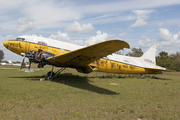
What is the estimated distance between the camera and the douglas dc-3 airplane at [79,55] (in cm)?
847

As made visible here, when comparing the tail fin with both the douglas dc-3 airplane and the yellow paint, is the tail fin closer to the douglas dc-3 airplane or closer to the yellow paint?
the douglas dc-3 airplane

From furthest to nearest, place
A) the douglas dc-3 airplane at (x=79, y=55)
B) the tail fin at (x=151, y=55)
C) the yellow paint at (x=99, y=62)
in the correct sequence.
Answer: the tail fin at (x=151, y=55)
the yellow paint at (x=99, y=62)
the douglas dc-3 airplane at (x=79, y=55)

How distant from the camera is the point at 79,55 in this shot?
9602 mm

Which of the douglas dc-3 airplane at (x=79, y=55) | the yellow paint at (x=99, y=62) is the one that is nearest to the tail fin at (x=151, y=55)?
the douglas dc-3 airplane at (x=79, y=55)

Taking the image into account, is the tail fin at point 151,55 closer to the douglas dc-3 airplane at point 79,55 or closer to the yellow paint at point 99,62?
the douglas dc-3 airplane at point 79,55

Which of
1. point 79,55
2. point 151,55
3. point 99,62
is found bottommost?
point 99,62

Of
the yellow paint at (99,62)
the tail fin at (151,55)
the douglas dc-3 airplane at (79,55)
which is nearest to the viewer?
the douglas dc-3 airplane at (79,55)

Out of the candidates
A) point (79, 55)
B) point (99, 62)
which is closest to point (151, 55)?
point (99, 62)

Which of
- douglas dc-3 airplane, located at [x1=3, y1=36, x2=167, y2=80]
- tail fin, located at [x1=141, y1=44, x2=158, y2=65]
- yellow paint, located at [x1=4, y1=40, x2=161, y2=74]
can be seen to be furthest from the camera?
tail fin, located at [x1=141, y1=44, x2=158, y2=65]

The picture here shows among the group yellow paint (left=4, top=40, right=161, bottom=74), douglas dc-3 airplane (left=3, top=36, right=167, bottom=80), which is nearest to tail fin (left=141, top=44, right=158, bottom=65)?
douglas dc-3 airplane (left=3, top=36, right=167, bottom=80)

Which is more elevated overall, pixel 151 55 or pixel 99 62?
pixel 151 55

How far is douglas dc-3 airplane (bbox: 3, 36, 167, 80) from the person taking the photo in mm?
8469

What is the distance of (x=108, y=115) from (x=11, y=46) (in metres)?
12.0

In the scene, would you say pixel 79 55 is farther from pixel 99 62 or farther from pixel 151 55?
→ pixel 151 55
